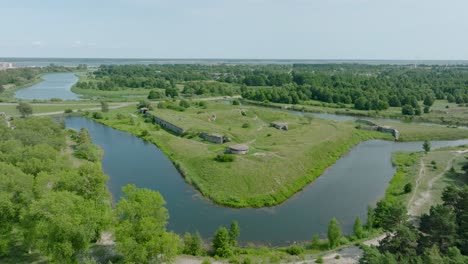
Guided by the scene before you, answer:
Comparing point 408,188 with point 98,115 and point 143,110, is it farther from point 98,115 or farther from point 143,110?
point 98,115

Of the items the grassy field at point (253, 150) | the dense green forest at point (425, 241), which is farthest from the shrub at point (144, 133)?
the dense green forest at point (425, 241)

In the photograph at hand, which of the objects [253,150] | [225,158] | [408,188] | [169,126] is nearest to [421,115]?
[408,188]

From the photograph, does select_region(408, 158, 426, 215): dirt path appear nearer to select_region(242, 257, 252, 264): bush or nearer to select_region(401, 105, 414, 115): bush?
select_region(242, 257, 252, 264): bush

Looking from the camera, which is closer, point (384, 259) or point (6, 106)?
point (384, 259)

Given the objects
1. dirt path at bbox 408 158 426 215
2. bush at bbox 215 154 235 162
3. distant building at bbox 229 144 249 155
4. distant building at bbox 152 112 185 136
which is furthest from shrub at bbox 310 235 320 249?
distant building at bbox 152 112 185 136

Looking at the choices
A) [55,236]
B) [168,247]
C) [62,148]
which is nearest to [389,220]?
[168,247]

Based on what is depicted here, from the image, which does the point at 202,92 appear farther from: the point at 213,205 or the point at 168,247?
the point at 168,247
